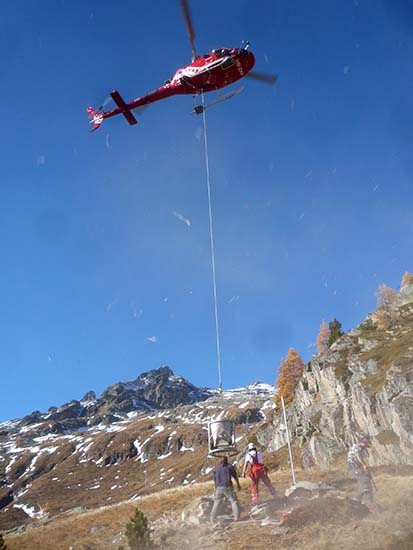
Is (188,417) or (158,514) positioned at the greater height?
(188,417)

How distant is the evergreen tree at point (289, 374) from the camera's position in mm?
82188

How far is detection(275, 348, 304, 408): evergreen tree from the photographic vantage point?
8219 centimetres

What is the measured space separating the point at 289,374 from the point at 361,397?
139 feet

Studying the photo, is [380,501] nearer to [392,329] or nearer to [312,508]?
[312,508]

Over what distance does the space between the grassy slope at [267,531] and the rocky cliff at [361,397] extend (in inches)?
332

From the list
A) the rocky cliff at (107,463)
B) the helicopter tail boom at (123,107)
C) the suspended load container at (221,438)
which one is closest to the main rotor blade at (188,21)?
the helicopter tail boom at (123,107)

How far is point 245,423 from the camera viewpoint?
150125 mm

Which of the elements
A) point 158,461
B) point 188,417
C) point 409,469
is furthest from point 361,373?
point 188,417

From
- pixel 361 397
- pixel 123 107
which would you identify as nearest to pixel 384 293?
pixel 361 397

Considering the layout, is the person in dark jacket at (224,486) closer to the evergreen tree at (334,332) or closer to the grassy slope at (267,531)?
the grassy slope at (267,531)

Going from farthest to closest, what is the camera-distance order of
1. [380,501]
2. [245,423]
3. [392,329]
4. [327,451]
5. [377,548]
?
1. [245,423]
2. [392,329]
3. [327,451]
4. [380,501]
5. [377,548]

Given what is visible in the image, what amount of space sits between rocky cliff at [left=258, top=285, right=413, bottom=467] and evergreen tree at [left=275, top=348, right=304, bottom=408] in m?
7.45

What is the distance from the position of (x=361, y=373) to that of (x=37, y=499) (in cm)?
10522

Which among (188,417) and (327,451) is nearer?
(327,451)
